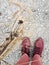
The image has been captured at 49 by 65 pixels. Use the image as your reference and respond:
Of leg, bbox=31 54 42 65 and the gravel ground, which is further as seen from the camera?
the gravel ground

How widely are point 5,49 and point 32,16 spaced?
63 cm

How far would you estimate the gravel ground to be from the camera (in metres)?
2.32

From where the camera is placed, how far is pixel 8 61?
7.34 feet

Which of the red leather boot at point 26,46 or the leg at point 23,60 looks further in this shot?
the red leather boot at point 26,46

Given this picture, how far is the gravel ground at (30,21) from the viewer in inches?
91.5

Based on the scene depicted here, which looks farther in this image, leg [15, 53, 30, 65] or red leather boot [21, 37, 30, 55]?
red leather boot [21, 37, 30, 55]

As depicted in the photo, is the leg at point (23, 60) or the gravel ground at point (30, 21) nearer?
the leg at point (23, 60)

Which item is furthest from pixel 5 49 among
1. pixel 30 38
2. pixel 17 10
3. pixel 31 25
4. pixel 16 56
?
pixel 17 10

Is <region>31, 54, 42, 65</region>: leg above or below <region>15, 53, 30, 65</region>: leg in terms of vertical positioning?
below

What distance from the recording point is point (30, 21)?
267 centimetres

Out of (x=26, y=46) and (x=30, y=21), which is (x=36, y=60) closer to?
(x=26, y=46)

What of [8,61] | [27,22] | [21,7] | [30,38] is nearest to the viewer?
[8,61]

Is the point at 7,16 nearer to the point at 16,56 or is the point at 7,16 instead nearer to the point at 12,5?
the point at 12,5

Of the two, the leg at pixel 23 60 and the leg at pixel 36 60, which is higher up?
the leg at pixel 23 60
